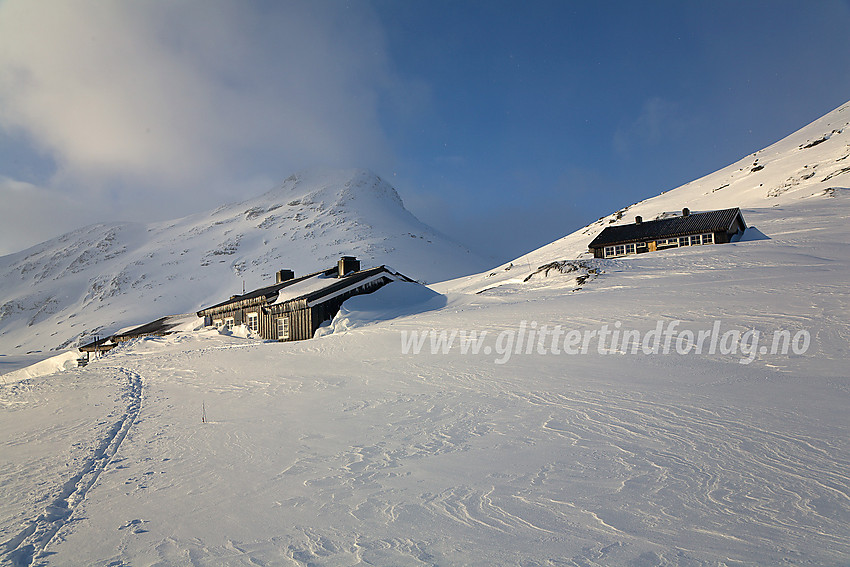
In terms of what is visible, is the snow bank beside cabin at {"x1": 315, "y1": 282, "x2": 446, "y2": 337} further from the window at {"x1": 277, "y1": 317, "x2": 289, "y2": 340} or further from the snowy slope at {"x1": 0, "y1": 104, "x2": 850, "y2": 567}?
the snowy slope at {"x1": 0, "y1": 104, "x2": 850, "y2": 567}

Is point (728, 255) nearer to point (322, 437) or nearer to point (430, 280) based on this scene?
point (322, 437)

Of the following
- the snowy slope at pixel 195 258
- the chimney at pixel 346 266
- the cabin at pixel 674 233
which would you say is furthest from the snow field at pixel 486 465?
the snowy slope at pixel 195 258

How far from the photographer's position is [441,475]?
5.48 metres

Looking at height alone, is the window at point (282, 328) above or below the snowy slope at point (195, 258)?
below

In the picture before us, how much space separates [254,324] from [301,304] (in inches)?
232

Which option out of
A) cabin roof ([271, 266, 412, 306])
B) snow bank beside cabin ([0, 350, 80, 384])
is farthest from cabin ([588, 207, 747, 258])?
snow bank beside cabin ([0, 350, 80, 384])

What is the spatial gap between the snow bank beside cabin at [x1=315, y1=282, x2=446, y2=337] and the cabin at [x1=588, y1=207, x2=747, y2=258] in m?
22.7

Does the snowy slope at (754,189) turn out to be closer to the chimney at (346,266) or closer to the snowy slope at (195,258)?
the chimney at (346,266)

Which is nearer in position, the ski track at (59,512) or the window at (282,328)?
the ski track at (59,512)

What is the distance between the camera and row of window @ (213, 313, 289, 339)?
27328mm

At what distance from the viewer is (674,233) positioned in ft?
134

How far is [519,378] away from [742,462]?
5197 millimetres

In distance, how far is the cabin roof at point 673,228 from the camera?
39500 mm

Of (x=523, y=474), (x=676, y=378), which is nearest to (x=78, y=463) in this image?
(x=523, y=474)
